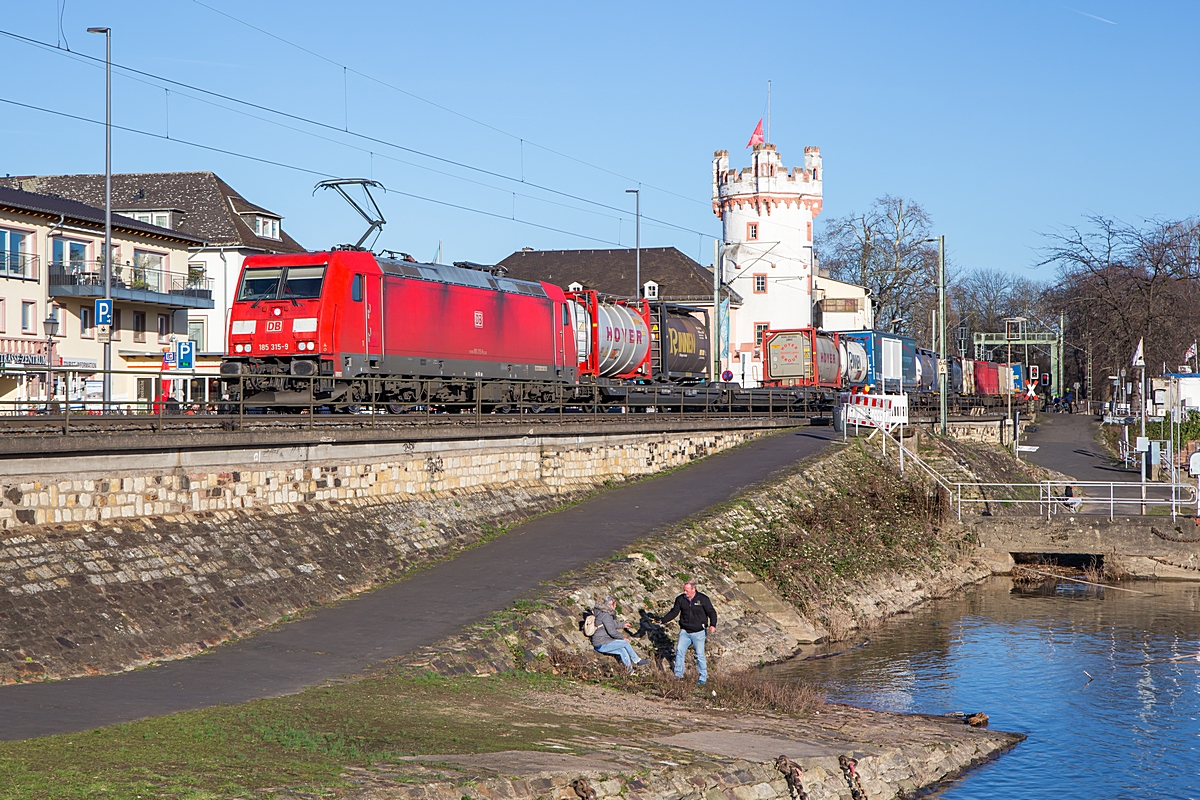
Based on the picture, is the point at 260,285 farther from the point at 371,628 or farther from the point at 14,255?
the point at 14,255

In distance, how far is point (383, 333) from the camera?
25.5 m

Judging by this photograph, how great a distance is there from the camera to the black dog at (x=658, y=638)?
18.7 metres

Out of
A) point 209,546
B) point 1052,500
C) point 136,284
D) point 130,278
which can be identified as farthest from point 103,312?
point 1052,500

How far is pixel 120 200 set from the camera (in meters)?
60.2

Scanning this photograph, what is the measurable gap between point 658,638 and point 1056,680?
22.4 feet

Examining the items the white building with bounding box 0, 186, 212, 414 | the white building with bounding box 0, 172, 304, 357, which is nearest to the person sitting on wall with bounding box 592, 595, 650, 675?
the white building with bounding box 0, 186, 212, 414

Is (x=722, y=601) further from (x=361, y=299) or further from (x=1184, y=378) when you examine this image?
(x=1184, y=378)

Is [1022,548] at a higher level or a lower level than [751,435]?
lower

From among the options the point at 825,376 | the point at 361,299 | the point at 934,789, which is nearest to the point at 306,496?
the point at 361,299

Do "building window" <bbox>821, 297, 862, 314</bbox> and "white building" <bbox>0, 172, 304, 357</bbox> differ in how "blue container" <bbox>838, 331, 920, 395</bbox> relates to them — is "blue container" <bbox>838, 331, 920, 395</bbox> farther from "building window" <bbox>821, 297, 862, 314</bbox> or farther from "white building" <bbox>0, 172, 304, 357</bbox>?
"white building" <bbox>0, 172, 304, 357</bbox>

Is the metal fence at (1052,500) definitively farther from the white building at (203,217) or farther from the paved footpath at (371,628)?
→ the white building at (203,217)

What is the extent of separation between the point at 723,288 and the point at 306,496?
184 ft

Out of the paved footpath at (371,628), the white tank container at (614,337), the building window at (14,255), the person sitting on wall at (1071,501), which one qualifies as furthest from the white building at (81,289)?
the person sitting on wall at (1071,501)

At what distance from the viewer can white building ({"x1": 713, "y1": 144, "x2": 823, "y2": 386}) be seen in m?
78.2
